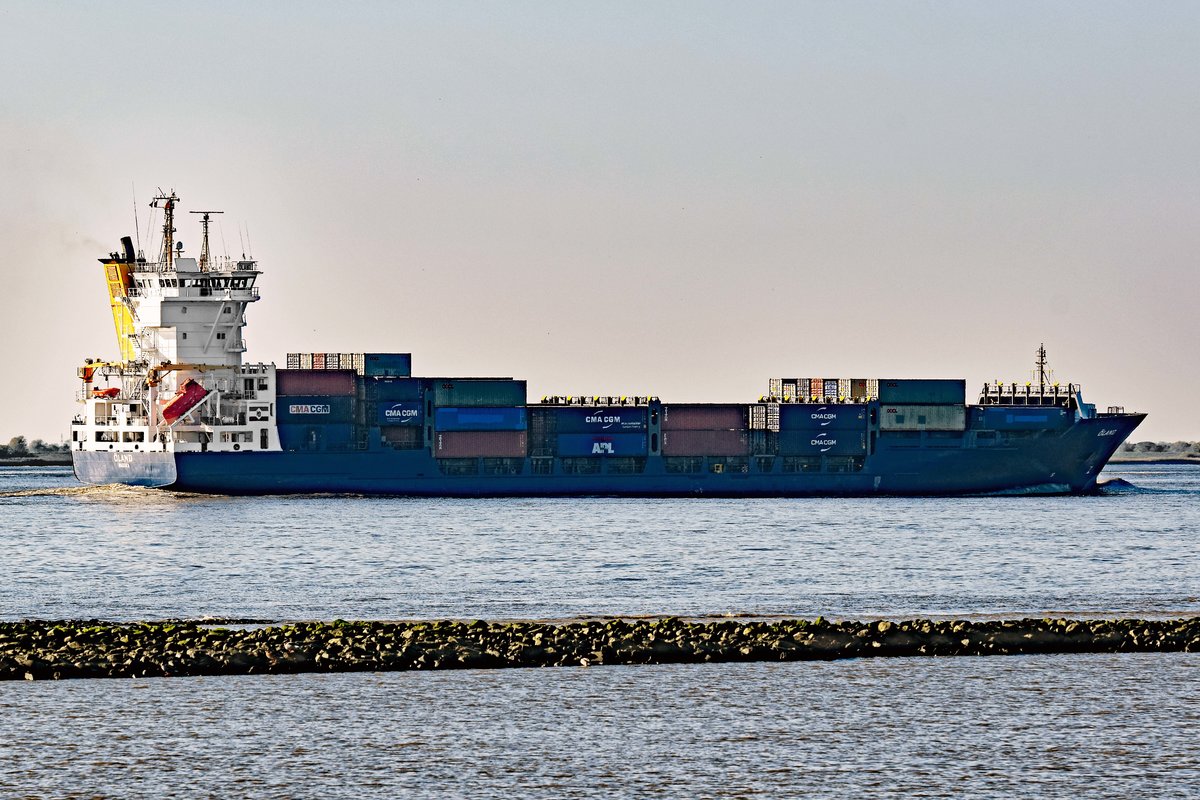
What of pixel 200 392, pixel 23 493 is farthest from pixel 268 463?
pixel 23 493

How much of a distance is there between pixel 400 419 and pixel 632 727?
74499 mm

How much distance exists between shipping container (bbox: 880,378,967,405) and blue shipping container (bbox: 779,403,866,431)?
1959 mm

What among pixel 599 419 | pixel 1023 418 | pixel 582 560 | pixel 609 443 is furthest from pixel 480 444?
pixel 582 560

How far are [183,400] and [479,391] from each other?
15.9 m

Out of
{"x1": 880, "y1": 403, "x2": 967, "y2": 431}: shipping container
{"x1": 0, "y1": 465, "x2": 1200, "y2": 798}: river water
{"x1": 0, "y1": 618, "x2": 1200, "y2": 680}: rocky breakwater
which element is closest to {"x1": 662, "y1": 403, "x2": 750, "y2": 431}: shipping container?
{"x1": 880, "y1": 403, "x2": 967, "y2": 431}: shipping container

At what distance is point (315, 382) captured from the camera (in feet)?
317

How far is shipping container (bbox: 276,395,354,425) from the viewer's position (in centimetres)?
9538

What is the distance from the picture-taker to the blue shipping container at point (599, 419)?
99.6 m

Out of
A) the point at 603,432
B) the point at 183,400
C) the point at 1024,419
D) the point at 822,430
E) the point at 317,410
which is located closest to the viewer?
the point at 183,400

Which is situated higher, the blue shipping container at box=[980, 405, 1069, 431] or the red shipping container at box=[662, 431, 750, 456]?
the blue shipping container at box=[980, 405, 1069, 431]

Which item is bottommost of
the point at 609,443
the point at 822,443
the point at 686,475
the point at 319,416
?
the point at 686,475

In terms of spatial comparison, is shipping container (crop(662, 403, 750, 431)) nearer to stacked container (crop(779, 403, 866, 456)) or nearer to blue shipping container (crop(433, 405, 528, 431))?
stacked container (crop(779, 403, 866, 456))

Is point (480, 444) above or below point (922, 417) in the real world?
below

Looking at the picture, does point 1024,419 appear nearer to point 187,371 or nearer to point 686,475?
point 686,475
